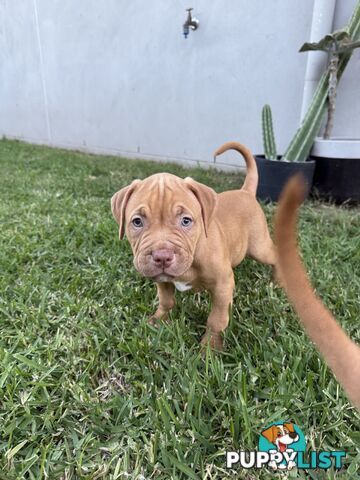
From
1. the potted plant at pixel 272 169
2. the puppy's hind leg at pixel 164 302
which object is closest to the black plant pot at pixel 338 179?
the potted plant at pixel 272 169

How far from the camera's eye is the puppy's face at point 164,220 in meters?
1.79

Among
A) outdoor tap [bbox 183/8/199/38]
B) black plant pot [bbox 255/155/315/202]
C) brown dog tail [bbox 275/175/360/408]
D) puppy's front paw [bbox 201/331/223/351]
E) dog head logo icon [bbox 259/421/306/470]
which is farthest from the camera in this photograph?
outdoor tap [bbox 183/8/199/38]

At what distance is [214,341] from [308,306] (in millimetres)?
1341

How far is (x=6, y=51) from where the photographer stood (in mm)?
11195

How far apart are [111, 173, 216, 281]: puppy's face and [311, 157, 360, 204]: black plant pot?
2660 mm

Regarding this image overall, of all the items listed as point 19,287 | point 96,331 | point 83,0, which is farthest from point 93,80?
point 96,331

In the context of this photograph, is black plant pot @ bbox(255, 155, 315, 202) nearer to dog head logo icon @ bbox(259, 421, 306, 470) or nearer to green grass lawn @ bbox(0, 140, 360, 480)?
green grass lawn @ bbox(0, 140, 360, 480)

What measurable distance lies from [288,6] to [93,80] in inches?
205

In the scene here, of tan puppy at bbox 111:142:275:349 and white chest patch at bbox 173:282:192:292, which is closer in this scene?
tan puppy at bbox 111:142:275:349

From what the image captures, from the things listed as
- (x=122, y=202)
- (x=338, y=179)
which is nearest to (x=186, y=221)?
(x=122, y=202)

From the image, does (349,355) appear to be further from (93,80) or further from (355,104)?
(93,80)

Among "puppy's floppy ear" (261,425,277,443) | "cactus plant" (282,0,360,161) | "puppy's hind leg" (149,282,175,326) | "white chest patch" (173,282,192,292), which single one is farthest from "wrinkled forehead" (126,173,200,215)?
"cactus plant" (282,0,360,161)

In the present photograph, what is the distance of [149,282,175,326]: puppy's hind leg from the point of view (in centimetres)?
229

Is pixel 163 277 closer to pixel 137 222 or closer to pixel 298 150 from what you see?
pixel 137 222
